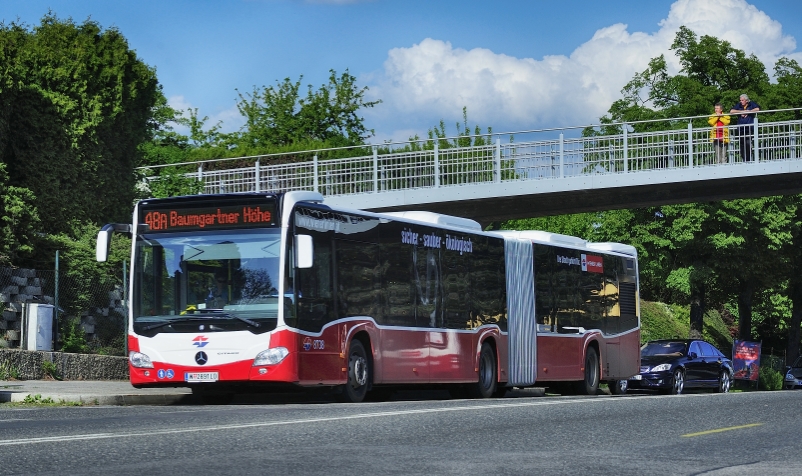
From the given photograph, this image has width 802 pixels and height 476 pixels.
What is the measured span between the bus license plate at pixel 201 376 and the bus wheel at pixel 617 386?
1423 centimetres

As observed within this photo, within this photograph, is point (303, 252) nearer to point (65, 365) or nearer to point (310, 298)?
point (310, 298)

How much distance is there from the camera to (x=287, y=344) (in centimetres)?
1666

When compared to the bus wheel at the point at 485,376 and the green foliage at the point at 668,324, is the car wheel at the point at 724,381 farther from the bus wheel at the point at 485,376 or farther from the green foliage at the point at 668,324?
the green foliage at the point at 668,324

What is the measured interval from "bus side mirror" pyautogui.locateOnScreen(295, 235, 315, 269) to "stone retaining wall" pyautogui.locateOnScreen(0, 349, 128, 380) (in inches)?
278

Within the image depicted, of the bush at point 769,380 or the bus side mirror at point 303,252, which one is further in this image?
the bush at point 769,380

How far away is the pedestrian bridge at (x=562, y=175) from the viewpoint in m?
31.2

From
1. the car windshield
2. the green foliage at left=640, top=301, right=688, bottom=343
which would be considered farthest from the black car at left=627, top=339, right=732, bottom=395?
the green foliage at left=640, top=301, right=688, bottom=343

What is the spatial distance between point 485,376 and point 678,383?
10.6 metres

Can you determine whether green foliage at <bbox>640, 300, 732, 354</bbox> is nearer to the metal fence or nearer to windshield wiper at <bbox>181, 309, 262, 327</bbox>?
the metal fence

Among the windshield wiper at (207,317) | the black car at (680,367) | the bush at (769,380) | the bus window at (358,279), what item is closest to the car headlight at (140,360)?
the windshield wiper at (207,317)

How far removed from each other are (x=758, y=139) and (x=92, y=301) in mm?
16569

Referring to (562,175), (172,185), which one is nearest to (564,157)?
(562,175)

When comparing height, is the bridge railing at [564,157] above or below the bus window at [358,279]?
above

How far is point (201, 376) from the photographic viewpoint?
1695 centimetres
